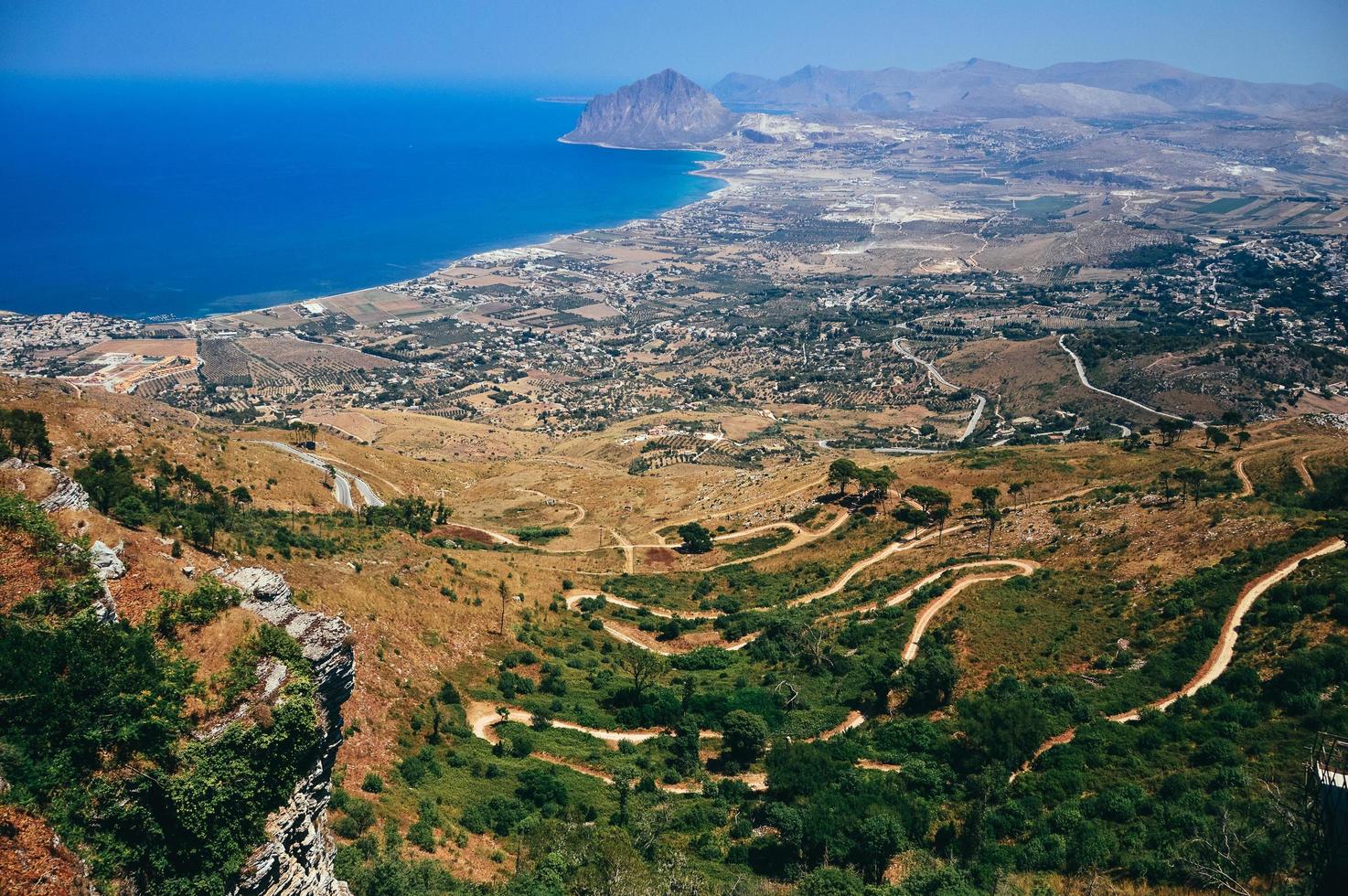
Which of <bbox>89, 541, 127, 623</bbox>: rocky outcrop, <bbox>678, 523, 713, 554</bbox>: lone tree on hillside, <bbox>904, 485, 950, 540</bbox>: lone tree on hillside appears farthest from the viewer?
<bbox>678, 523, 713, 554</bbox>: lone tree on hillside

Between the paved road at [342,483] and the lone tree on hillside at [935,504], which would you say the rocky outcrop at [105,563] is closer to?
the paved road at [342,483]

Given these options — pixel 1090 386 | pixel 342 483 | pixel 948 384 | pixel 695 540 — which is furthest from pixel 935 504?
pixel 948 384

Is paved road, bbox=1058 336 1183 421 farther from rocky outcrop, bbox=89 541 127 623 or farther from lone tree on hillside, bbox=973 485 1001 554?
rocky outcrop, bbox=89 541 127 623

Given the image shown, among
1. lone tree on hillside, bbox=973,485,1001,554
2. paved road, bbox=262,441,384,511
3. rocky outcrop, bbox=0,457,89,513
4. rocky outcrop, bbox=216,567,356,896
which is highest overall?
rocky outcrop, bbox=0,457,89,513

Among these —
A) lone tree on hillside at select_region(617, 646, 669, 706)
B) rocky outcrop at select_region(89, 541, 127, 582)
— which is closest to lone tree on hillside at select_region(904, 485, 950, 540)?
lone tree on hillside at select_region(617, 646, 669, 706)

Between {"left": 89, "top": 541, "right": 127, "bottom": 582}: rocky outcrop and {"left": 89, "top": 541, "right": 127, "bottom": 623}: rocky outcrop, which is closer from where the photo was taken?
{"left": 89, "top": 541, "right": 127, "bottom": 623}: rocky outcrop

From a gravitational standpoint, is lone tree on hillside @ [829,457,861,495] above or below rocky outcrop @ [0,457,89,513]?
below

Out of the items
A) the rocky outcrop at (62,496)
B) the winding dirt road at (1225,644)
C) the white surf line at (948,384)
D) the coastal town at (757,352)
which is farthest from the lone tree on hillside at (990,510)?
the white surf line at (948,384)
